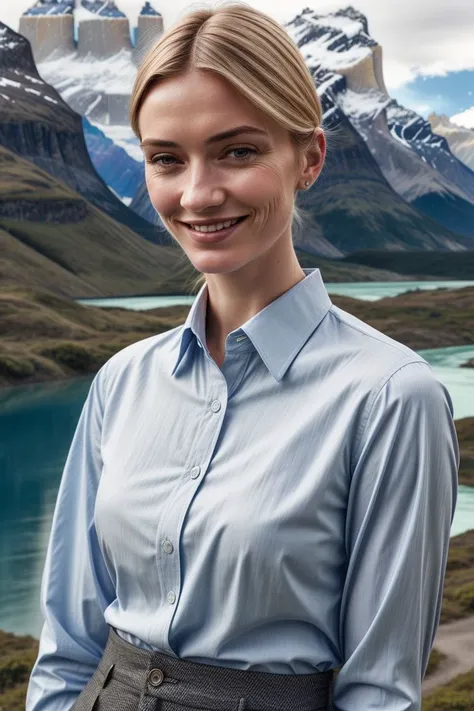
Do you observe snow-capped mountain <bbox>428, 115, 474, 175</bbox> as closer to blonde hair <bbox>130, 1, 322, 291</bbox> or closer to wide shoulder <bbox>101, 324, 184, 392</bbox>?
wide shoulder <bbox>101, 324, 184, 392</bbox>

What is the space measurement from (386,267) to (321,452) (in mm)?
10218

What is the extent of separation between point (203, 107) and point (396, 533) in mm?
533

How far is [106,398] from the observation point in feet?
4.44

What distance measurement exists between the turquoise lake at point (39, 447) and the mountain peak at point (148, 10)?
10.3ft

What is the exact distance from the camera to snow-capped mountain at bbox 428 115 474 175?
1095cm

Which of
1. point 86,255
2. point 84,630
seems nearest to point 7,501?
point 86,255

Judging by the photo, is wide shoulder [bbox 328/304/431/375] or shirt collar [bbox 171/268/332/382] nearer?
wide shoulder [bbox 328/304/431/375]

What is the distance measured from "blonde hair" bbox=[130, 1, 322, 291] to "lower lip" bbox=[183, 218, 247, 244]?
129 mm

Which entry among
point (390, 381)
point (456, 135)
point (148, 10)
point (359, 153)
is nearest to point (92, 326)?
point (148, 10)

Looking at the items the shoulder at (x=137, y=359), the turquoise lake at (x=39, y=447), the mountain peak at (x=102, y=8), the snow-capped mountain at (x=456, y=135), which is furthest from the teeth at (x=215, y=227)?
the snow-capped mountain at (x=456, y=135)

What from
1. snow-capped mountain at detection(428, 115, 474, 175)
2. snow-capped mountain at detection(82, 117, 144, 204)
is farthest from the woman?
snow-capped mountain at detection(428, 115, 474, 175)

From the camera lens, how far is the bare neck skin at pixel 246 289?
3.84 ft

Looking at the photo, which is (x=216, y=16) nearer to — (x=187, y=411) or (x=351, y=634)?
(x=187, y=411)

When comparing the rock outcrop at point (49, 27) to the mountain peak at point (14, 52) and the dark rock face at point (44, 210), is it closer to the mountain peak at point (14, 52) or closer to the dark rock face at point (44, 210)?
the mountain peak at point (14, 52)
